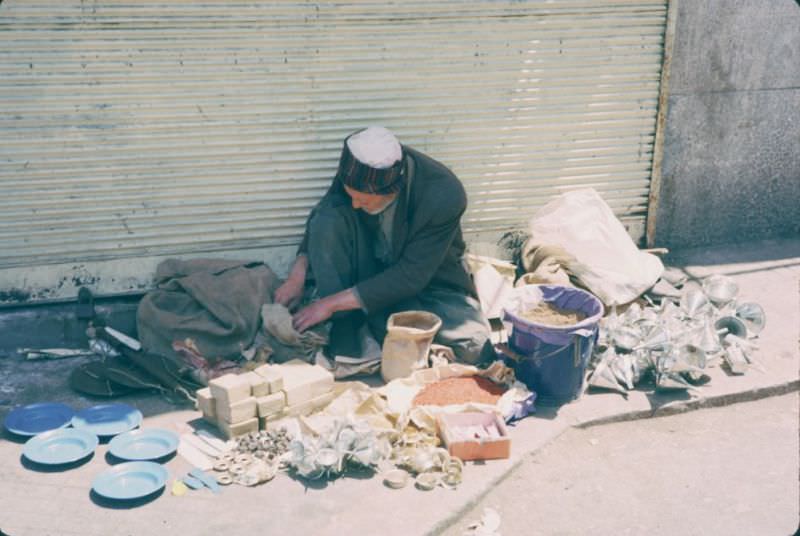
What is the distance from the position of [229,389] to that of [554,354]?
5.88 ft

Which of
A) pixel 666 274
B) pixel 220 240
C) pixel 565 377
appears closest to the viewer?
pixel 565 377

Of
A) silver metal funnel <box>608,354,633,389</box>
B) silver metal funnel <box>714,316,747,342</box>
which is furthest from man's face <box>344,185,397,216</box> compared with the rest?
silver metal funnel <box>714,316,747,342</box>

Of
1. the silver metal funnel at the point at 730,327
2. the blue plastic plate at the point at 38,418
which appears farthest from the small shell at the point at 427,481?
the silver metal funnel at the point at 730,327

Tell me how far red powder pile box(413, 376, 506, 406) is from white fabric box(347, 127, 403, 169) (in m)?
1.32

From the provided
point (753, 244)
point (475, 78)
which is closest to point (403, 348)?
point (475, 78)

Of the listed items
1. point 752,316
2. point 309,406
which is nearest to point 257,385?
point 309,406

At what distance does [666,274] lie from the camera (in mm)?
6379

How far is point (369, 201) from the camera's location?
5129 mm

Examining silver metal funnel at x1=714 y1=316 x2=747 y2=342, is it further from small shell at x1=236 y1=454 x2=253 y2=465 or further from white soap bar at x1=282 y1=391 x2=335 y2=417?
small shell at x1=236 y1=454 x2=253 y2=465

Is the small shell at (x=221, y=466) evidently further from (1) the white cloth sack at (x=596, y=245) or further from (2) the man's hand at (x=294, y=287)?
(1) the white cloth sack at (x=596, y=245)

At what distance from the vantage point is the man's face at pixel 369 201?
511cm

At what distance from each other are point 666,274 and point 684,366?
154 cm

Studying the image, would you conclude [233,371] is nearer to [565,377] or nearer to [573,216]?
[565,377]

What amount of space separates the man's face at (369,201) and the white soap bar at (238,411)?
4.62 ft
